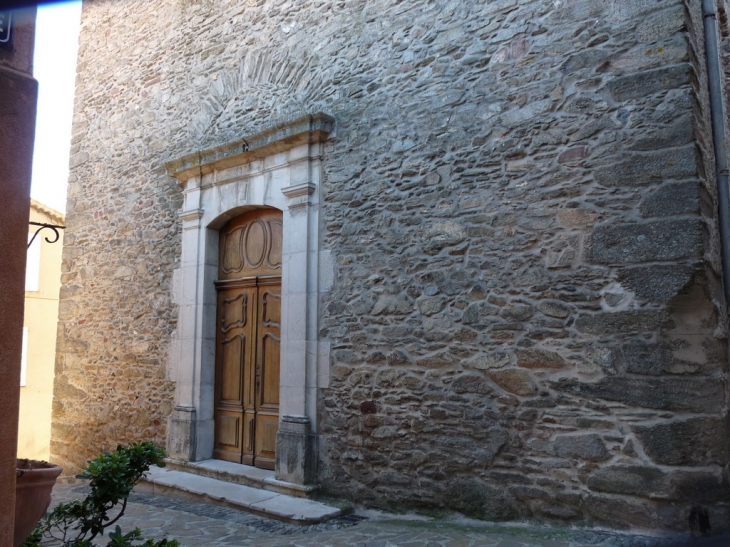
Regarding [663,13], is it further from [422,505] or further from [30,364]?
[30,364]

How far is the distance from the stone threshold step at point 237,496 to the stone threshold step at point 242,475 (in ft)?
0.16

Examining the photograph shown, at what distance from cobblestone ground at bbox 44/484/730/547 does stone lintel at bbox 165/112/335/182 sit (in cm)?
326

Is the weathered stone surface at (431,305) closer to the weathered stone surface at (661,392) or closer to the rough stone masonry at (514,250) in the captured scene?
the rough stone masonry at (514,250)

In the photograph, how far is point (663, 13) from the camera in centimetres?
376

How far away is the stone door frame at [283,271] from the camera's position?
5211 mm

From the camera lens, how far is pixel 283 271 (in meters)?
5.55

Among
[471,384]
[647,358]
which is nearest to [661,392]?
[647,358]

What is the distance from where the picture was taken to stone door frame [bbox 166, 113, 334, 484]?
5211mm

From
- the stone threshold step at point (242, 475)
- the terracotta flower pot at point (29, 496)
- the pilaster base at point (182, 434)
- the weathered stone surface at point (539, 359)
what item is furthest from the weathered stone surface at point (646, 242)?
the pilaster base at point (182, 434)

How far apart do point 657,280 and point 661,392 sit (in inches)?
26.1

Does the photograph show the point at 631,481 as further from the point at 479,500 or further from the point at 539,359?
the point at 479,500

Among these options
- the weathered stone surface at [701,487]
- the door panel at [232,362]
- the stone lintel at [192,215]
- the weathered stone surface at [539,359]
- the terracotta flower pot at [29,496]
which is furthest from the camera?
the stone lintel at [192,215]

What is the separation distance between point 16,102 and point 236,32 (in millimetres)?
4566

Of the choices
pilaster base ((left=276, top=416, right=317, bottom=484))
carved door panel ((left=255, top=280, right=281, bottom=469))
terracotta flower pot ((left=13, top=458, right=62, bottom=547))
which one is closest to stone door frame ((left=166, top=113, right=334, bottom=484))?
pilaster base ((left=276, top=416, right=317, bottom=484))
